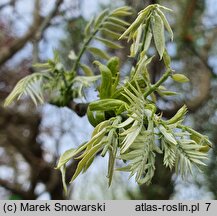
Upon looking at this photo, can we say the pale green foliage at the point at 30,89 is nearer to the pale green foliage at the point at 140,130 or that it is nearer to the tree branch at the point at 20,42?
the pale green foliage at the point at 140,130

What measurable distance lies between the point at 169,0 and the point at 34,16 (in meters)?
0.81

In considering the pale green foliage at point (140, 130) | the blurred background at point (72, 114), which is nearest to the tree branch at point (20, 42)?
the blurred background at point (72, 114)

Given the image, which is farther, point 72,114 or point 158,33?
point 72,114

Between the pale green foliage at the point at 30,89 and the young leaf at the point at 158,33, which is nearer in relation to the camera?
the young leaf at the point at 158,33

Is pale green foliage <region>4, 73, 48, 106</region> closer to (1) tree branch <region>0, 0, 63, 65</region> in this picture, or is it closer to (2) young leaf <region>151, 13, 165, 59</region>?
(2) young leaf <region>151, 13, 165, 59</region>

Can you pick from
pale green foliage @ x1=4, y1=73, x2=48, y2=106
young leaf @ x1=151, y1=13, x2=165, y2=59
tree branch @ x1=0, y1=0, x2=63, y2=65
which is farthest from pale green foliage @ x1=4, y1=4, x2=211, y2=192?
tree branch @ x1=0, y1=0, x2=63, y2=65

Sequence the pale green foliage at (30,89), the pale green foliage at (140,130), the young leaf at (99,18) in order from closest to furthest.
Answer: the pale green foliage at (140,130) → the pale green foliage at (30,89) → the young leaf at (99,18)

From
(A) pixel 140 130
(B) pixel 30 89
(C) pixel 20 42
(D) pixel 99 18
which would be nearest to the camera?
(A) pixel 140 130

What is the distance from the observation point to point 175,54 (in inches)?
100

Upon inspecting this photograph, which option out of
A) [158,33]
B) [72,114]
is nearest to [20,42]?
[72,114]

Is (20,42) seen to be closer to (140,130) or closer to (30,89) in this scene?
(30,89)

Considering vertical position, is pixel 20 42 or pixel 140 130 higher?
pixel 140 130

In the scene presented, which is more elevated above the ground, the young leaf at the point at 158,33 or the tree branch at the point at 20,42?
the young leaf at the point at 158,33

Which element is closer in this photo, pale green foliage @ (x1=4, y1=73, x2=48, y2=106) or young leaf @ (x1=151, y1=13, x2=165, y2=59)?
young leaf @ (x1=151, y1=13, x2=165, y2=59)
